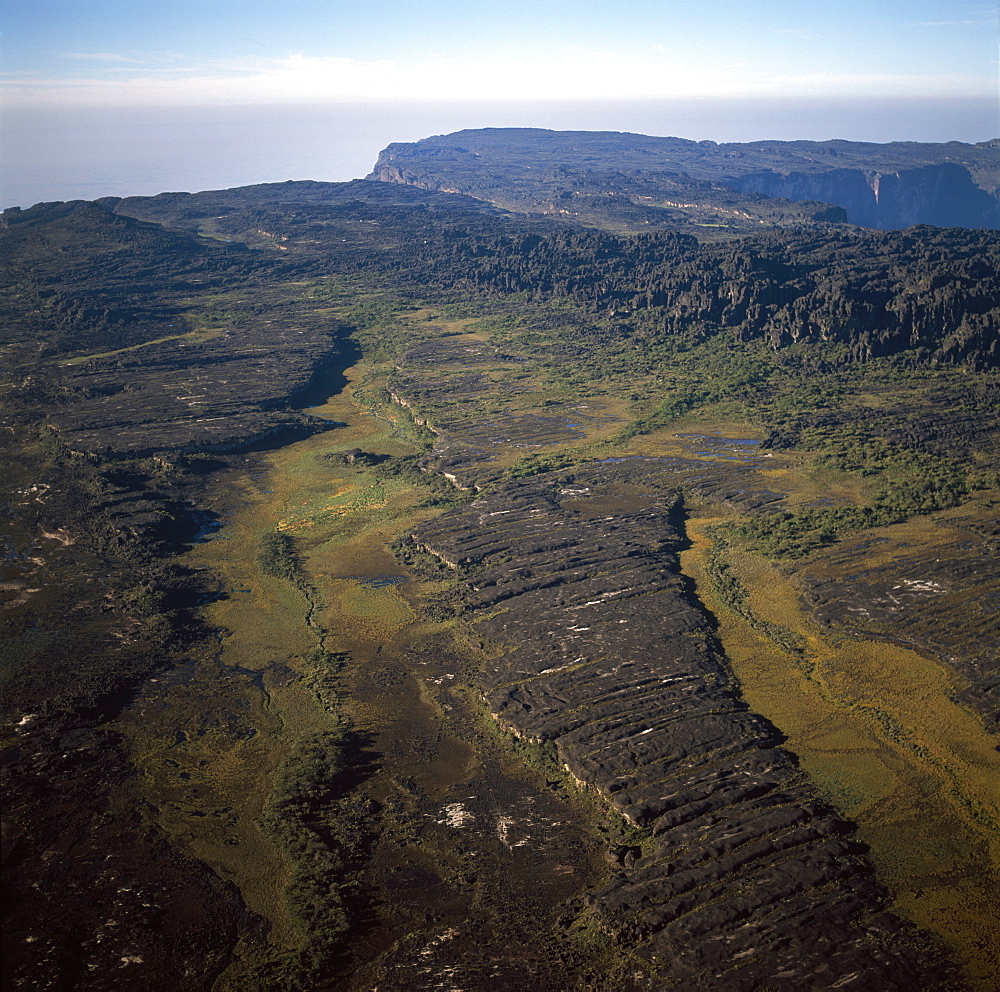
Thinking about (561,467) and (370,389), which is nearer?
(561,467)

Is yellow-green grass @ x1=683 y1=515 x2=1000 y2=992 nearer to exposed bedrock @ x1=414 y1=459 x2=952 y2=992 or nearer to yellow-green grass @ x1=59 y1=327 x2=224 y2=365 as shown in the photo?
exposed bedrock @ x1=414 y1=459 x2=952 y2=992

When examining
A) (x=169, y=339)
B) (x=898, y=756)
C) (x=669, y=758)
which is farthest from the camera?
(x=169, y=339)

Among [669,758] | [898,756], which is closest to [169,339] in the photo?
[669,758]

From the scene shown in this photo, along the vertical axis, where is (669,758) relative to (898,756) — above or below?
above

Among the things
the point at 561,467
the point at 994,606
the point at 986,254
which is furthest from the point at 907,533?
the point at 986,254

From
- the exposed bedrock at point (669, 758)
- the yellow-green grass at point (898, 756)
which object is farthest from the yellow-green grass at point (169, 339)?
the yellow-green grass at point (898, 756)

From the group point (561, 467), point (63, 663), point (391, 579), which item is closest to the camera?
point (63, 663)

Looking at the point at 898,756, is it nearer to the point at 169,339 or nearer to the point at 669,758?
the point at 669,758

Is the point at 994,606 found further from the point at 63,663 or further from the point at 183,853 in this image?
the point at 63,663
